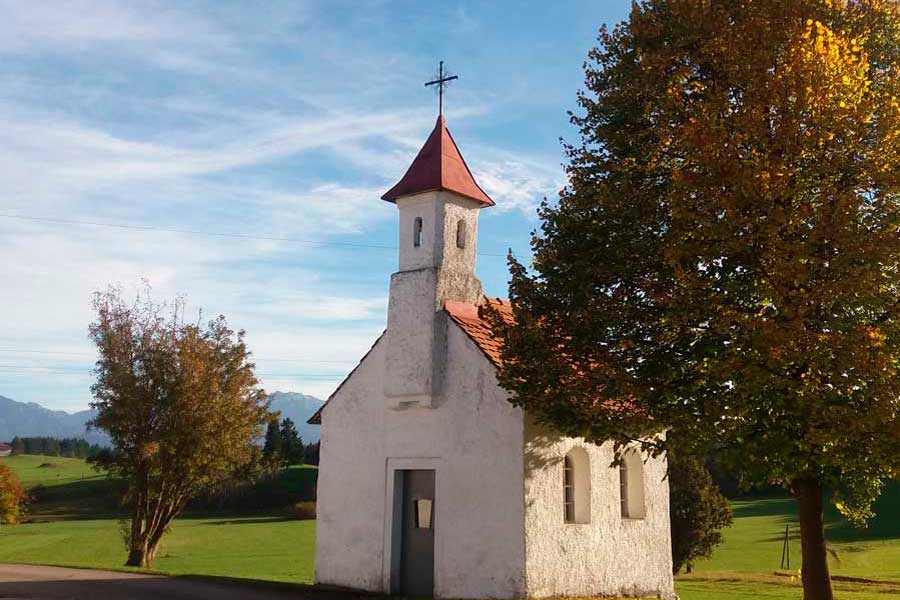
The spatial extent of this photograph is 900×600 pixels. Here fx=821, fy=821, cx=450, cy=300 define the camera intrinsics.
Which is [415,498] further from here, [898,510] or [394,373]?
[898,510]

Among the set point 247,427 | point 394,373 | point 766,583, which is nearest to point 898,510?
point 766,583

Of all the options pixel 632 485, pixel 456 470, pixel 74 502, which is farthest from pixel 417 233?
pixel 74 502

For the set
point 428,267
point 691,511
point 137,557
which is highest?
point 428,267

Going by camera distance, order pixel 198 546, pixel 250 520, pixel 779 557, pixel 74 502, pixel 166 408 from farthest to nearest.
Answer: pixel 74 502 < pixel 250 520 < pixel 198 546 < pixel 779 557 < pixel 166 408

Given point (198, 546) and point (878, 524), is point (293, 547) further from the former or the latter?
point (878, 524)

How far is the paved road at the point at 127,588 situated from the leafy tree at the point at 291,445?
7291 cm

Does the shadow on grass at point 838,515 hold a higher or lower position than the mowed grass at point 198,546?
higher

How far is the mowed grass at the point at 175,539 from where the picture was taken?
3547 centimetres

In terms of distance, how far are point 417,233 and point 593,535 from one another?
7.77 meters

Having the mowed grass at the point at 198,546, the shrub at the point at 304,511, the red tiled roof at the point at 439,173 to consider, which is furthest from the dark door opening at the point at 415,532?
the shrub at the point at 304,511

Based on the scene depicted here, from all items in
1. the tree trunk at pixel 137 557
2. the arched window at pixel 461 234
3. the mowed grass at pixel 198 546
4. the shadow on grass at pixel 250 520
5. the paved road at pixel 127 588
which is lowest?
the mowed grass at pixel 198 546

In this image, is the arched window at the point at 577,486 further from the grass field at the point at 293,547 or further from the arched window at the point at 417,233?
the arched window at the point at 417,233

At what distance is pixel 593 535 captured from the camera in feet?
58.6

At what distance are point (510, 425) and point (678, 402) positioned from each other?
12.7ft
